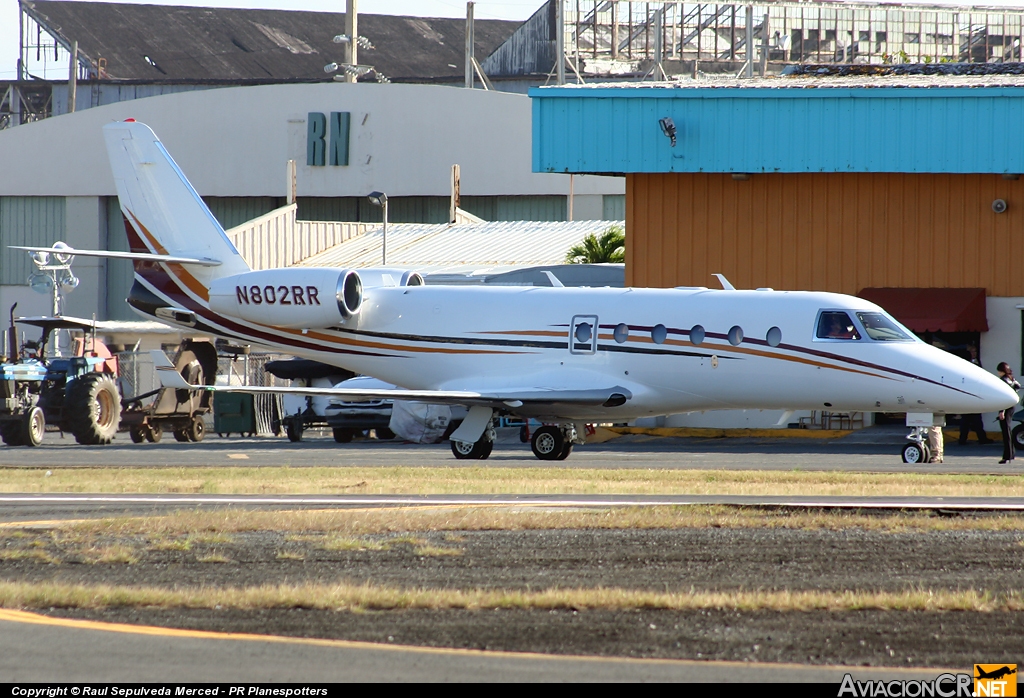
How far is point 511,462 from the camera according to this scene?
21844 millimetres

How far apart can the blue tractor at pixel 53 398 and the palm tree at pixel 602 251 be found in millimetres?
14835

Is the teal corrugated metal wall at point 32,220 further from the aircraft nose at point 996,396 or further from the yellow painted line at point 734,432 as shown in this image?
the aircraft nose at point 996,396

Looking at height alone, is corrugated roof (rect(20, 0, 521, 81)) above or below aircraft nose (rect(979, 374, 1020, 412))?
above

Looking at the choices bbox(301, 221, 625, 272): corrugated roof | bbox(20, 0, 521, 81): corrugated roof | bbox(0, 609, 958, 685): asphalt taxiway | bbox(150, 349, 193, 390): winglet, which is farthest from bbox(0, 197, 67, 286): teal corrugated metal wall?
bbox(0, 609, 958, 685): asphalt taxiway

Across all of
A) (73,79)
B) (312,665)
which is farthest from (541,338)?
(73,79)

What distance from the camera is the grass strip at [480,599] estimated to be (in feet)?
27.9

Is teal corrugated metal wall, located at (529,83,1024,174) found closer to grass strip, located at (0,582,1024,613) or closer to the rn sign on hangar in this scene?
the rn sign on hangar

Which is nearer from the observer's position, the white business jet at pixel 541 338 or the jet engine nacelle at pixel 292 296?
the white business jet at pixel 541 338

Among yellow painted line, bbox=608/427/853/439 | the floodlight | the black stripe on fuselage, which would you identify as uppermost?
A: the floodlight

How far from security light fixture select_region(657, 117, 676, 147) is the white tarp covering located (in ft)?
26.7

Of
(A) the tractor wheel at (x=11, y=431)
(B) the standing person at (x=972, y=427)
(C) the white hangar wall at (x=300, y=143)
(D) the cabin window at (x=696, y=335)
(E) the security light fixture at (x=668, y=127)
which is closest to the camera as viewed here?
(D) the cabin window at (x=696, y=335)

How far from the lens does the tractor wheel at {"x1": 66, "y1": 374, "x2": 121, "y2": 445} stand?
27.3 metres

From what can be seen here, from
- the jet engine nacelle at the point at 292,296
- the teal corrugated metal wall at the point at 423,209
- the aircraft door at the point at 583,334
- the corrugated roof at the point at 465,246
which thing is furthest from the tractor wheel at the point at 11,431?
the teal corrugated metal wall at the point at 423,209

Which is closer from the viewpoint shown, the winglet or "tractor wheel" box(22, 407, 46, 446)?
the winglet
